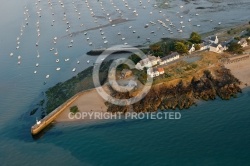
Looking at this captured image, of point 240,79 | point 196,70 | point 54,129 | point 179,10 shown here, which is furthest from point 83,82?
point 179,10

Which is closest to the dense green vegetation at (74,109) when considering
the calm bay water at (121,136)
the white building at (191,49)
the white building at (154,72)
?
the calm bay water at (121,136)

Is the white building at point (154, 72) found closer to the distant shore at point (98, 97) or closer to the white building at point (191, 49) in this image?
the white building at point (191, 49)

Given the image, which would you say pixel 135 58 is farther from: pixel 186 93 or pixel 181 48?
pixel 186 93

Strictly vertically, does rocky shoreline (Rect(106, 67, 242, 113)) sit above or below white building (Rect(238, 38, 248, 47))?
below

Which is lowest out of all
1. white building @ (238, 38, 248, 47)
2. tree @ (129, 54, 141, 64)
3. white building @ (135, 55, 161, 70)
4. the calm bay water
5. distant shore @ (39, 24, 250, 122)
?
the calm bay water

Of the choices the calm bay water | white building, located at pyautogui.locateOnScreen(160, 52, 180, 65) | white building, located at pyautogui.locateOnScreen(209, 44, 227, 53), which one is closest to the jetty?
the calm bay water

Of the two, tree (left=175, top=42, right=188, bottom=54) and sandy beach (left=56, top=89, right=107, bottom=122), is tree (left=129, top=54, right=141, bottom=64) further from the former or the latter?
sandy beach (left=56, top=89, right=107, bottom=122)

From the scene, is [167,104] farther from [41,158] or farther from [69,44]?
[69,44]
